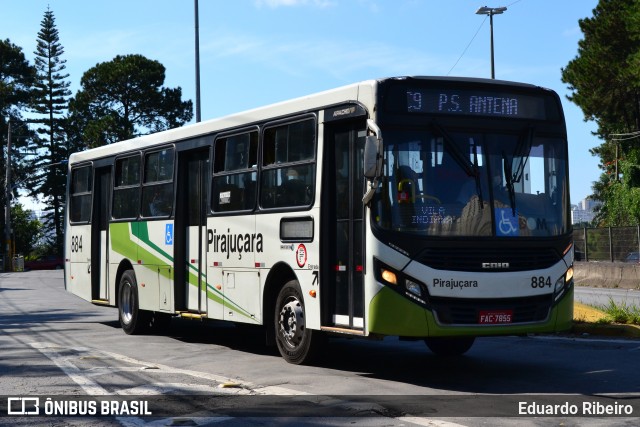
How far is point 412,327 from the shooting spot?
33.6ft

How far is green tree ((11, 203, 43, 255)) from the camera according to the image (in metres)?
84.8

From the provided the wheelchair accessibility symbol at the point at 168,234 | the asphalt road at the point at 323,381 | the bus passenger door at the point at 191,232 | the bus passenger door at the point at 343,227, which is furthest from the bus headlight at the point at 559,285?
the wheelchair accessibility symbol at the point at 168,234

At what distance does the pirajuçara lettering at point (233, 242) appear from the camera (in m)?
13.0

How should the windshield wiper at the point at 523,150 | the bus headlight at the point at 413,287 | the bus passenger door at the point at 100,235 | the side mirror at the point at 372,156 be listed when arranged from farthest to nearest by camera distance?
1. the bus passenger door at the point at 100,235
2. the windshield wiper at the point at 523,150
3. the bus headlight at the point at 413,287
4. the side mirror at the point at 372,156

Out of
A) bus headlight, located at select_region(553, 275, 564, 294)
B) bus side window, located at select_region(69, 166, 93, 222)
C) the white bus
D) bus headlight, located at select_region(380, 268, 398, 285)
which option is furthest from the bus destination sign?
bus side window, located at select_region(69, 166, 93, 222)

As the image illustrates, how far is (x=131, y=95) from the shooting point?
75250 millimetres

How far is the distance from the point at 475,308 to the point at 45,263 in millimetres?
70117

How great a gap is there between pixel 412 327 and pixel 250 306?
336 cm

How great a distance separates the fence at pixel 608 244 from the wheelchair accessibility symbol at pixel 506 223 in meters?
23.9

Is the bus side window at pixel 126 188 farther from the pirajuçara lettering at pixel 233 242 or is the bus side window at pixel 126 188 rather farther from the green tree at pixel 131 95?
the green tree at pixel 131 95

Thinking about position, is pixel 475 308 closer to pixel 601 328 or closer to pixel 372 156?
pixel 372 156

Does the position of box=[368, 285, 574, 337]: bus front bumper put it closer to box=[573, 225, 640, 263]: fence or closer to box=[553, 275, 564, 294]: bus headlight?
box=[553, 275, 564, 294]: bus headlight

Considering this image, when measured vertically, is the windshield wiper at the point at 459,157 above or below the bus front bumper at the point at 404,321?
above

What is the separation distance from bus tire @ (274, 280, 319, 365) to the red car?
6628 cm
